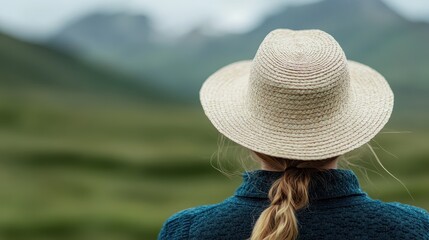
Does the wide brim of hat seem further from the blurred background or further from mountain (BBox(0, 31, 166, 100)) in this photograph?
mountain (BBox(0, 31, 166, 100))

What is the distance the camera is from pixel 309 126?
7.64 feet

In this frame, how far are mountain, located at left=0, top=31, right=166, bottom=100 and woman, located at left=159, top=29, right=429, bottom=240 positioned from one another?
109 feet

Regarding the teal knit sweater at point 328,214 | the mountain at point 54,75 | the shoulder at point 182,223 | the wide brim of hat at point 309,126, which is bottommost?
the teal knit sweater at point 328,214

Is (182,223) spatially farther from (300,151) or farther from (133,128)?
(133,128)

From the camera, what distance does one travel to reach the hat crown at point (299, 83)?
2.33m

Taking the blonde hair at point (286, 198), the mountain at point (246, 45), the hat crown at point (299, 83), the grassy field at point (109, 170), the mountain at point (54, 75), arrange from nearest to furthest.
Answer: the blonde hair at point (286, 198) < the hat crown at point (299, 83) < the grassy field at point (109, 170) < the mountain at point (54, 75) < the mountain at point (246, 45)

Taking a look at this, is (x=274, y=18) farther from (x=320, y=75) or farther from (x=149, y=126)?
(x=320, y=75)

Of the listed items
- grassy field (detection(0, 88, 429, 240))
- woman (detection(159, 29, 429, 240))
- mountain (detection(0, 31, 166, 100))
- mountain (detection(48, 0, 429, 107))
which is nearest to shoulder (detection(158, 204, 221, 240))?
woman (detection(159, 29, 429, 240))

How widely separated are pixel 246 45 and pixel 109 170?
1599 inches

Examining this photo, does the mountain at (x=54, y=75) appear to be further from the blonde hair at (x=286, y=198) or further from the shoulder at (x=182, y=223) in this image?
the blonde hair at (x=286, y=198)

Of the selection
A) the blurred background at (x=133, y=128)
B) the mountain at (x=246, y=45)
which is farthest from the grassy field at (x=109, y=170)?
the mountain at (x=246, y=45)

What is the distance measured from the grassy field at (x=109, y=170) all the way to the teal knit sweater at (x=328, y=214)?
814 centimetres

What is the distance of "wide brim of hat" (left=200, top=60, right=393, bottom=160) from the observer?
2.26 meters

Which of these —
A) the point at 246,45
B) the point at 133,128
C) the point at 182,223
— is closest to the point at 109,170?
the point at 133,128
